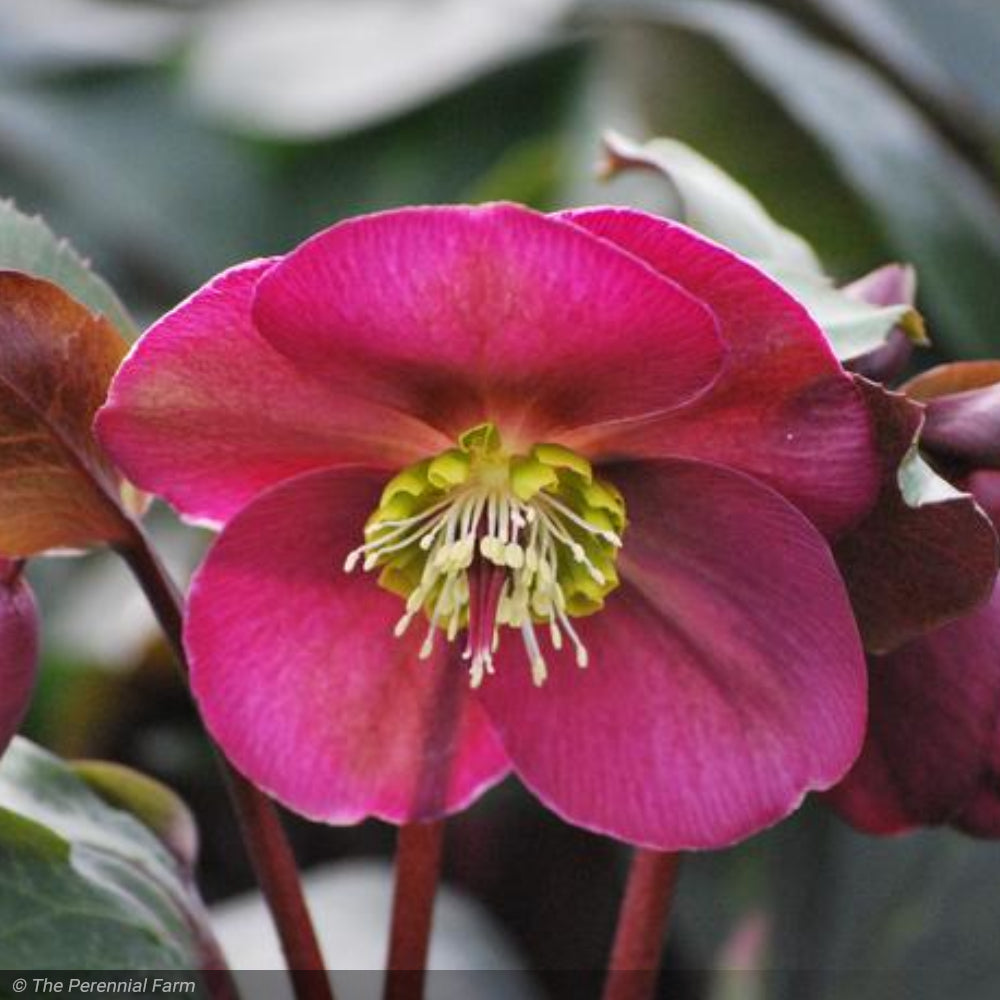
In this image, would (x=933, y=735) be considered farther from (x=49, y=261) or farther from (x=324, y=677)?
(x=49, y=261)

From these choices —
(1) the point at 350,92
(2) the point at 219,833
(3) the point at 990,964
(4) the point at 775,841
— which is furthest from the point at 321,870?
(1) the point at 350,92

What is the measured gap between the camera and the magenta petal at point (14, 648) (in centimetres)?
54

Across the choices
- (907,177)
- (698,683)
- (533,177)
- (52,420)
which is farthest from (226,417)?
(533,177)

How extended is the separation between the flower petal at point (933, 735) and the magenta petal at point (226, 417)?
154mm

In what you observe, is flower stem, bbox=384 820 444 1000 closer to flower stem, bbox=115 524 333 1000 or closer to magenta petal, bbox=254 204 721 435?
flower stem, bbox=115 524 333 1000

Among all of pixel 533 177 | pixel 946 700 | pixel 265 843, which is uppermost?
pixel 946 700

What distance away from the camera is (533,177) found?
1282 millimetres

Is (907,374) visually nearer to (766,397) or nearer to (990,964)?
(990,964)

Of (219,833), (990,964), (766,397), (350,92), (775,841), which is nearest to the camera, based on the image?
(766,397)

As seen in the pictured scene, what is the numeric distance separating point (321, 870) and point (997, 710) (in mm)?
650

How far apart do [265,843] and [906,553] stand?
0.22 metres

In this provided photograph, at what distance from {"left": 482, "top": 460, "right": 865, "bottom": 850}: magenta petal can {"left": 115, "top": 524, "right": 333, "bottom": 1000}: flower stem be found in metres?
0.08

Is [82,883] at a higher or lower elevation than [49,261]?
lower

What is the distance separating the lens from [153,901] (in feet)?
2.11
